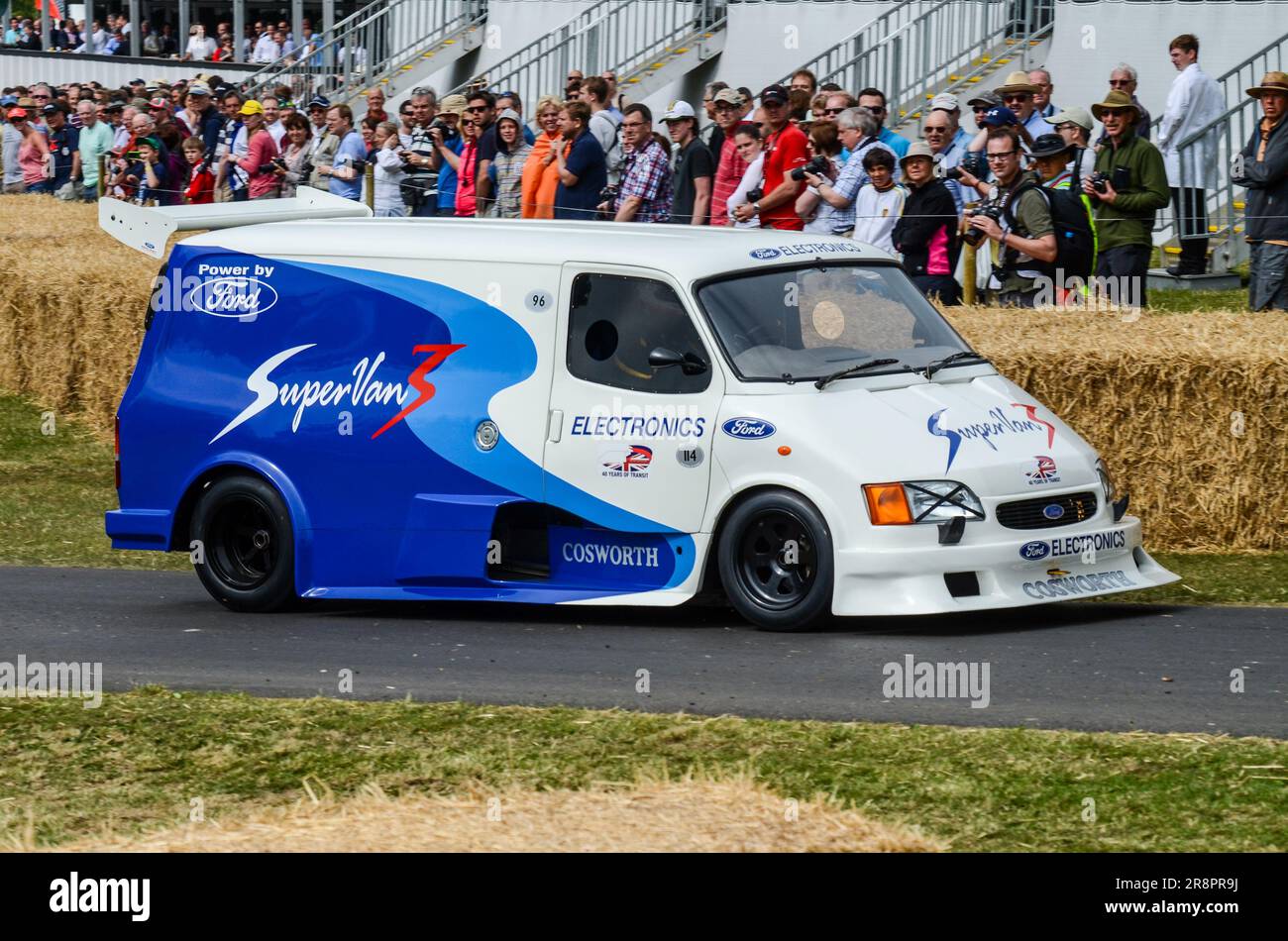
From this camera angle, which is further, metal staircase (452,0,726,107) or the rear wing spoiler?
metal staircase (452,0,726,107)

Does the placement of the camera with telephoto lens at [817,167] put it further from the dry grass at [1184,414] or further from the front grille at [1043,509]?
the front grille at [1043,509]

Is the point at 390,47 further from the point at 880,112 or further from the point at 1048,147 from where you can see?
the point at 1048,147

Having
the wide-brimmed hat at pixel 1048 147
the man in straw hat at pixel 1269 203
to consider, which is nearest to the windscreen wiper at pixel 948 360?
the wide-brimmed hat at pixel 1048 147

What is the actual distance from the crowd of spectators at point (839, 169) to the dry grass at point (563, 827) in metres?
7.91

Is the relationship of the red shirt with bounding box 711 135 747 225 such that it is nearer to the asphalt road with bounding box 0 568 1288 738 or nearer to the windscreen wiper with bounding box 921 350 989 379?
the windscreen wiper with bounding box 921 350 989 379

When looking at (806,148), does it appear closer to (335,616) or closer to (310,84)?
(335,616)

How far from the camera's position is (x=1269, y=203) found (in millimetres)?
14328

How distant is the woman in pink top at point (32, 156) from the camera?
34.0m

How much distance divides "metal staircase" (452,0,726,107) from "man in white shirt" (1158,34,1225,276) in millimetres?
12300

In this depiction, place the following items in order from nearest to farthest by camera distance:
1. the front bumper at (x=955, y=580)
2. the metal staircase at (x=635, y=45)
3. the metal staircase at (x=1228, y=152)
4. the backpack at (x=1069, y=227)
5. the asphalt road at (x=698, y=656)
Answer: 1. the asphalt road at (x=698, y=656)
2. the front bumper at (x=955, y=580)
3. the backpack at (x=1069, y=227)
4. the metal staircase at (x=1228, y=152)
5. the metal staircase at (x=635, y=45)

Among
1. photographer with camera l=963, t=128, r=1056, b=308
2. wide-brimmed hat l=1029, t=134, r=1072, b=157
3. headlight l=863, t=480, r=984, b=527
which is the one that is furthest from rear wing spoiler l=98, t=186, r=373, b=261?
headlight l=863, t=480, r=984, b=527

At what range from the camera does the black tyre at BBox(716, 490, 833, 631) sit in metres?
9.73

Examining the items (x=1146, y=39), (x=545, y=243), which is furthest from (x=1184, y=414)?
(x=1146, y=39)
